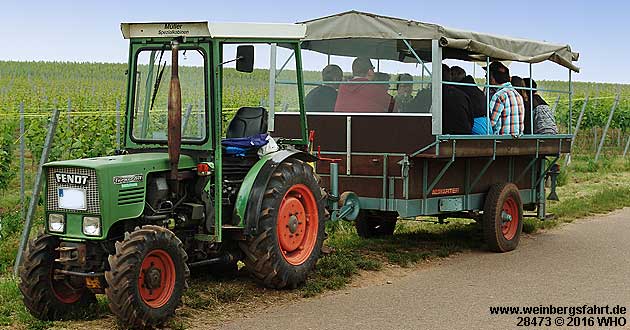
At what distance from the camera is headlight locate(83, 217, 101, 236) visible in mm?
7160

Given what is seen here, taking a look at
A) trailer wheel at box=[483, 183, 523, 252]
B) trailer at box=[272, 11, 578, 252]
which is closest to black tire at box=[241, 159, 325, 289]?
trailer at box=[272, 11, 578, 252]

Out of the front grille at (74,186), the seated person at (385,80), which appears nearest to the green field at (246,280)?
the seated person at (385,80)

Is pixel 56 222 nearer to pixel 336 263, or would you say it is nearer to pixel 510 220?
pixel 336 263

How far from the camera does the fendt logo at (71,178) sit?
7.24m

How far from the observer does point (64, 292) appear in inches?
297

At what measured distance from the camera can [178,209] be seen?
26.3 feet

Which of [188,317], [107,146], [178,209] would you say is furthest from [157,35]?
[107,146]

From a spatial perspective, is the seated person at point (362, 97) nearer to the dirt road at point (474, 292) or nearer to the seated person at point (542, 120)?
the dirt road at point (474, 292)

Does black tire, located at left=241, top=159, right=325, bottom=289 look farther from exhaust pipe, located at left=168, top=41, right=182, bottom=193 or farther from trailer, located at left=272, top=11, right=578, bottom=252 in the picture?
trailer, located at left=272, top=11, right=578, bottom=252

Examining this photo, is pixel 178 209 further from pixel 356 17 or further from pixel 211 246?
pixel 356 17

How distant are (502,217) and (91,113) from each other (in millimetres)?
6461

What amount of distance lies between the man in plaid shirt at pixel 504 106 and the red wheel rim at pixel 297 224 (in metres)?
3.44

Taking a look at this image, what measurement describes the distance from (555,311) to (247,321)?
108 inches

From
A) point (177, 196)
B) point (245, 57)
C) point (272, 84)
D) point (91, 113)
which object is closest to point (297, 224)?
point (177, 196)
